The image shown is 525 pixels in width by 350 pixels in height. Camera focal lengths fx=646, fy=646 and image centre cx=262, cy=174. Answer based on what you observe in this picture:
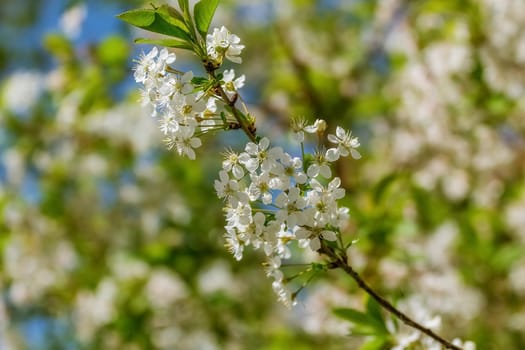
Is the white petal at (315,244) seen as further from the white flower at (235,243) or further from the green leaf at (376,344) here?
the green leaf at (376,344)

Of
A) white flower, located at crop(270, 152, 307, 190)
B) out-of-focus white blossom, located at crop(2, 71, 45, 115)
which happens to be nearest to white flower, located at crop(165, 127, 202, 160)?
white flower, located at crop(270, 152, 307, 190)

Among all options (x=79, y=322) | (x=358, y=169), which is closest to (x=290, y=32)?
(x=358, y=169)

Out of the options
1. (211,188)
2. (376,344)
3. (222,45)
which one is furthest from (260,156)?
(211,188)

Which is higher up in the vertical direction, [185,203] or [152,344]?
[185,203]

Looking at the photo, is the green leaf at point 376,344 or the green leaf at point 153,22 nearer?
the green leaf at point 153,22

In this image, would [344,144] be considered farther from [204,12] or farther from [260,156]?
[204,12]

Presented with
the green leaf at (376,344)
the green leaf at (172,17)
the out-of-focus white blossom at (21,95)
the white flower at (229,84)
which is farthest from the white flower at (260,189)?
the out-of-focus white blossom at (21,95)

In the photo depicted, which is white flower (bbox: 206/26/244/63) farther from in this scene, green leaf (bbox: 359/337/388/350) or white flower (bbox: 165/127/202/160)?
green leaf (bbox: 359/337/388/350)

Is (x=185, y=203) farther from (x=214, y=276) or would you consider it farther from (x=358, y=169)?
(x=358, y=169)
